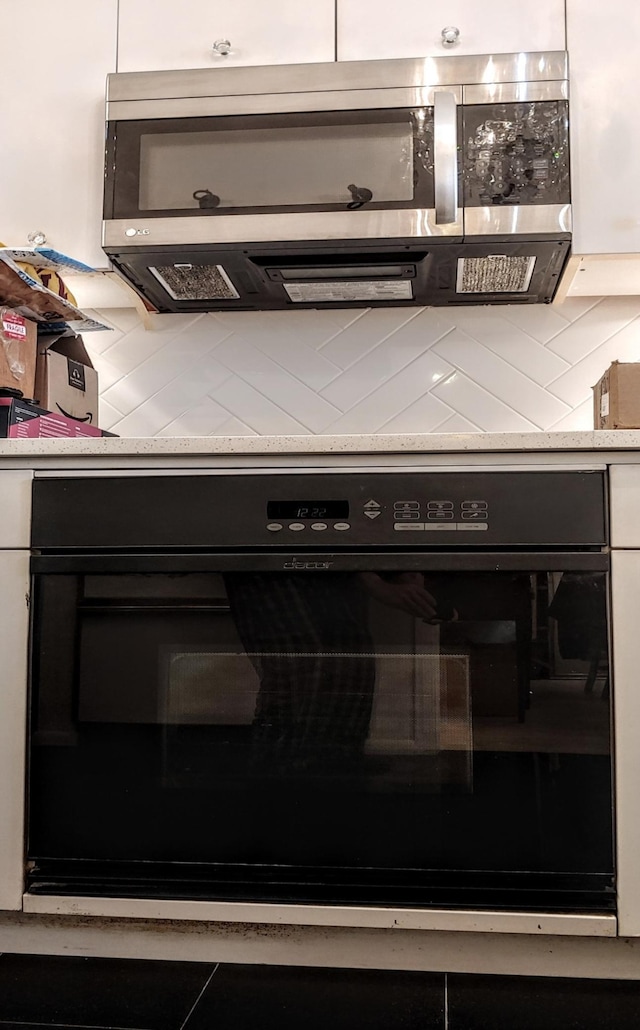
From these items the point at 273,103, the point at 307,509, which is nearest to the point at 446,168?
the point at 273,103

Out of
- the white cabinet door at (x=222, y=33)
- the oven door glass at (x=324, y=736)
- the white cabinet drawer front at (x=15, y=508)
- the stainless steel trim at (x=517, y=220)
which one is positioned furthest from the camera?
the white cabinet door at (x=222, y=33)

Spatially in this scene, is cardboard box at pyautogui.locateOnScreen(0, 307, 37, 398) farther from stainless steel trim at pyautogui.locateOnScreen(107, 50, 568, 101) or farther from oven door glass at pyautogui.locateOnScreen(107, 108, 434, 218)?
stainless steel trim at pyautogui.locateOnScreen(107, 50, 568, 101)

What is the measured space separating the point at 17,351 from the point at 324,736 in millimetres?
876

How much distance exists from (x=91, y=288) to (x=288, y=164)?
55cm

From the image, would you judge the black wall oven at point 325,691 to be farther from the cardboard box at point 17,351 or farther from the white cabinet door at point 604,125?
the white cabinet door at point 604,125

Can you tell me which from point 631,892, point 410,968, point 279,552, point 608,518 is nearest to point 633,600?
point 608,518

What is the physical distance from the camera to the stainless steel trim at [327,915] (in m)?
1.20

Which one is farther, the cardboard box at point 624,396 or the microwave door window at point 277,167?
the microwave door window at point 277,167

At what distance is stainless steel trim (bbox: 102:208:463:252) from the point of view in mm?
1551

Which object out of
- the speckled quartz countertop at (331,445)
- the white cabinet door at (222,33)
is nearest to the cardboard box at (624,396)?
the speckled quartz countertop at (331,445)

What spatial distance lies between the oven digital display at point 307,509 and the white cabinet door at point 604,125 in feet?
2.48

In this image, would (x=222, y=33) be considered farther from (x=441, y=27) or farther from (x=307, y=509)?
(x=307, y=509)

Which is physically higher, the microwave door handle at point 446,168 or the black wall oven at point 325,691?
the microwave door handle at point 446,168

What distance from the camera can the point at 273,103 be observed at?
1606 mm
